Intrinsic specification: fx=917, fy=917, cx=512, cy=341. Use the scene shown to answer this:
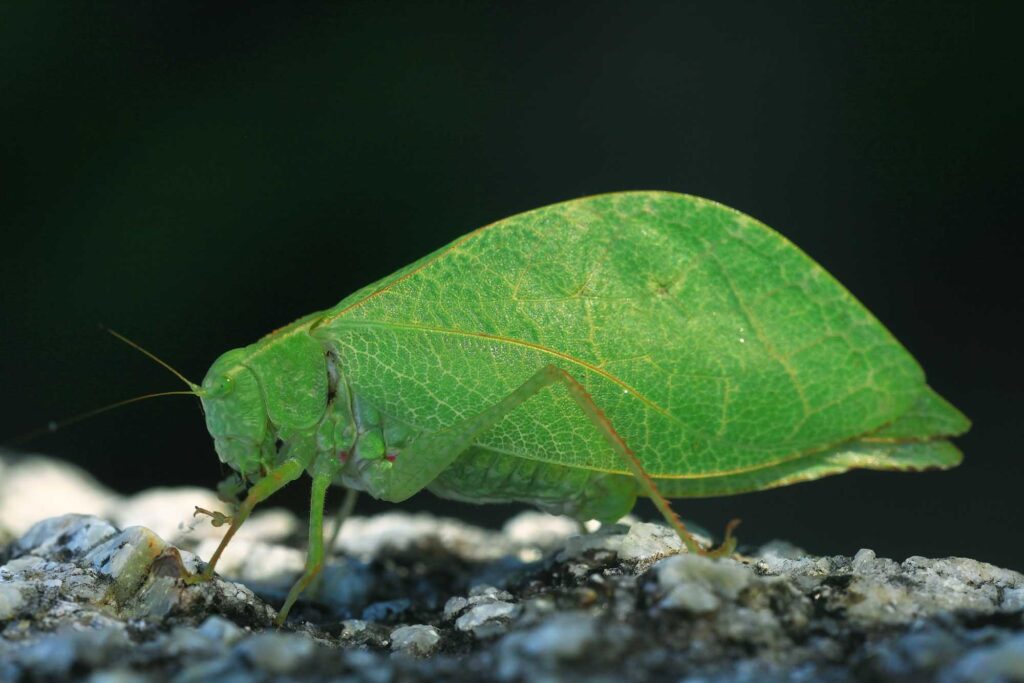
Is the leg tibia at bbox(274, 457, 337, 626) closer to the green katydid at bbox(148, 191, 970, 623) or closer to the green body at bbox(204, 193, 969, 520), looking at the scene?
the green katydid at bbox(148, 191, 970, 623)

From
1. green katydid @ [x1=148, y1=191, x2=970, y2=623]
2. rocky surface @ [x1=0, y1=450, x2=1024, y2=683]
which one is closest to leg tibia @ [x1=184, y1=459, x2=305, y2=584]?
green katydid @ [x1=148, y1=191, x2=970, y2=623]

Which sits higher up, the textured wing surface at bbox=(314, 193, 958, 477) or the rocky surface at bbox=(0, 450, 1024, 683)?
the textured wing surface at bbox=(314, 193, 958, 477)

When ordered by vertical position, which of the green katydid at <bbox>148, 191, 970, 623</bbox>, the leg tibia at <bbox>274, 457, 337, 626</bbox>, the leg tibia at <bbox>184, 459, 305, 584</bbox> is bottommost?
the leg tibia at <bbox>274, 457, 337, 626</bbox>

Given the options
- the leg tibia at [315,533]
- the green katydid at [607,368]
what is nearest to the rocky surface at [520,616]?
the leg tibia at [315,533]

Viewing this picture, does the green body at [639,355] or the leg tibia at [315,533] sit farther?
the green body at [639,355]

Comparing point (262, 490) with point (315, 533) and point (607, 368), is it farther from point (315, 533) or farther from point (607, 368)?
point (607, 368)

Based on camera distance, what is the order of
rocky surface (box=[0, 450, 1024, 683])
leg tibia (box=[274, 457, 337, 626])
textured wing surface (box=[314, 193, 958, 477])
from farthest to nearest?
textured wing surface (box=[314, 193, 958, 477])
leg tibia (box=[274, 457, 337, 626])
rocky surface (box=[0, 450, 1024, 683])

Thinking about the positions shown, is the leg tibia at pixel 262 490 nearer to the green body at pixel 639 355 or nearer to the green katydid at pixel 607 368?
the green katydid at pixel 607 368
